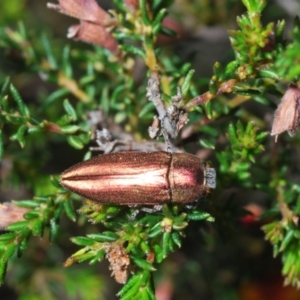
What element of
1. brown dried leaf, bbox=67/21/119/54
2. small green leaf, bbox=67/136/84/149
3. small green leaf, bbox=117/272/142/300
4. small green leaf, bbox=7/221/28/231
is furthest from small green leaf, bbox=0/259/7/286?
brown dried leaf, bbox=67/21/119/54

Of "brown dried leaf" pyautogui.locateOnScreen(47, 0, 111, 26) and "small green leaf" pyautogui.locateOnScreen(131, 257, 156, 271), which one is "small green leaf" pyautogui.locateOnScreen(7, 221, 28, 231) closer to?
"small green leaf" pyautogui.locateOnScreen(131, 257, 156, 271)

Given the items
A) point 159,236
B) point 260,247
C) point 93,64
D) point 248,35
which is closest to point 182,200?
point 159,236

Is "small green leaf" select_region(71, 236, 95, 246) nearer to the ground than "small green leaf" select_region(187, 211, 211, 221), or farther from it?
nearer to the ground

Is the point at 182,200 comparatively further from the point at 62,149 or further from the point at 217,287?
the point at 62,149

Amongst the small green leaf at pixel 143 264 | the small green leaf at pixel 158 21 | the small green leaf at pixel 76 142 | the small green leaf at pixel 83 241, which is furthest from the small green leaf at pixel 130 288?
the small green leaf at pixel 158 21

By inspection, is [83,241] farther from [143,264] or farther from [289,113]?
[289,113]

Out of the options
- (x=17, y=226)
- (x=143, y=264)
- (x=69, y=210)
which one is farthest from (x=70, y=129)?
(x=143, y=264)
